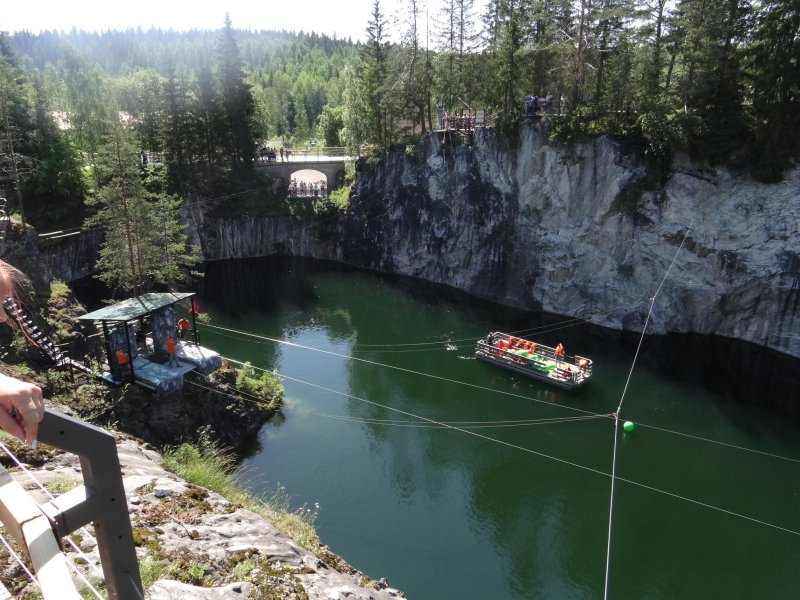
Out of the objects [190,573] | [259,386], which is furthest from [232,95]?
Result: [190,573]

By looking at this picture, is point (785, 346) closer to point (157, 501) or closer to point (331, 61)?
point (157, 501)

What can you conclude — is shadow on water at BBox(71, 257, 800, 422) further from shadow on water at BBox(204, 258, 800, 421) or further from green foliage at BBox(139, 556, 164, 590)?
green foliage at BBox(139, 556, 164, 590)

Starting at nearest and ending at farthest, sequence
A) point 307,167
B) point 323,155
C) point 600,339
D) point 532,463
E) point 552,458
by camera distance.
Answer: point 532,463 < point 552,458 < point 600,339 < point 307,167 < point 323,155

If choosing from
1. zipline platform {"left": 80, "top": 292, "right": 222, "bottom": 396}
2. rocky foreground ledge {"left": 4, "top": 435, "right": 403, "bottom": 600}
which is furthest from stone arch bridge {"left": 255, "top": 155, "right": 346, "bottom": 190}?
rocky foreground ledge {"left": 4, "top": 435, "right": 403, "bottom": 600}

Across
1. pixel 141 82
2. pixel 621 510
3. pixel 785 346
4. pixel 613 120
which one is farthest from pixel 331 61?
pixel 621 510

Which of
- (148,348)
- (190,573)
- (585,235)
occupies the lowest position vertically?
(148,348)

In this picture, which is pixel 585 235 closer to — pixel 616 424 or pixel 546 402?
pixel 546 402
